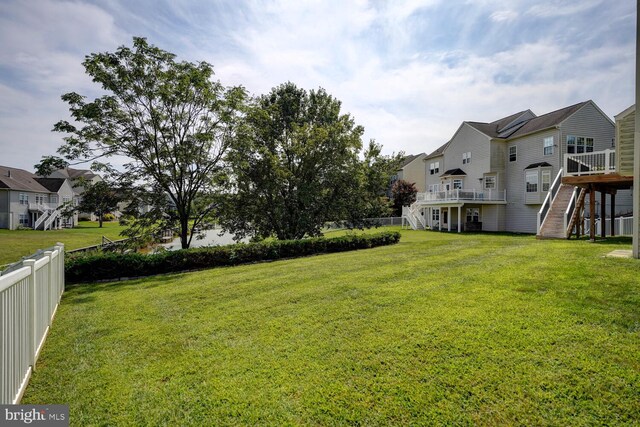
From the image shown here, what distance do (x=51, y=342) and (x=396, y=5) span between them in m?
10.2

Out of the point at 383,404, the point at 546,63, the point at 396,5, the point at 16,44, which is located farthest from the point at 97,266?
the point at 546,63

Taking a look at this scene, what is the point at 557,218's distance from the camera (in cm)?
1375

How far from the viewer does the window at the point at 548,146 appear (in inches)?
858

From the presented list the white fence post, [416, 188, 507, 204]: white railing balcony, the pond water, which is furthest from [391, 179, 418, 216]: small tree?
the white fence post

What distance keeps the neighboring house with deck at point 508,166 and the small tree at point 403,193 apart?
24.1 feet

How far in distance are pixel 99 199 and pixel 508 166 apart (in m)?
26.5

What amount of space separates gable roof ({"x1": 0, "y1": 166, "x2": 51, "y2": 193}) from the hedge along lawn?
4142 cm

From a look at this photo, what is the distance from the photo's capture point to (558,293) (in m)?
5.04

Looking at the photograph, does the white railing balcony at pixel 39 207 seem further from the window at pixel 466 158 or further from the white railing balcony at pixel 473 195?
the window at pixel 466 158

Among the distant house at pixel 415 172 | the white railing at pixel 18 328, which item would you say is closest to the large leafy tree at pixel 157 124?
the white railing at pixel 18 328

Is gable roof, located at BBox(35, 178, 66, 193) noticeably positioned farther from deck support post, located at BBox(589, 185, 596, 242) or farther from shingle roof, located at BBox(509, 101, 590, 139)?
deck support post, located at BBox(589, 185, 596, 242)

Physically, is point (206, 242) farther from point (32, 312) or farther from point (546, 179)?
point (546, 179)

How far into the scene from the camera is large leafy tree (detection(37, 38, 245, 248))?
452 inches

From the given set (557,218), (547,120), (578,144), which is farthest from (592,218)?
(547,120)
